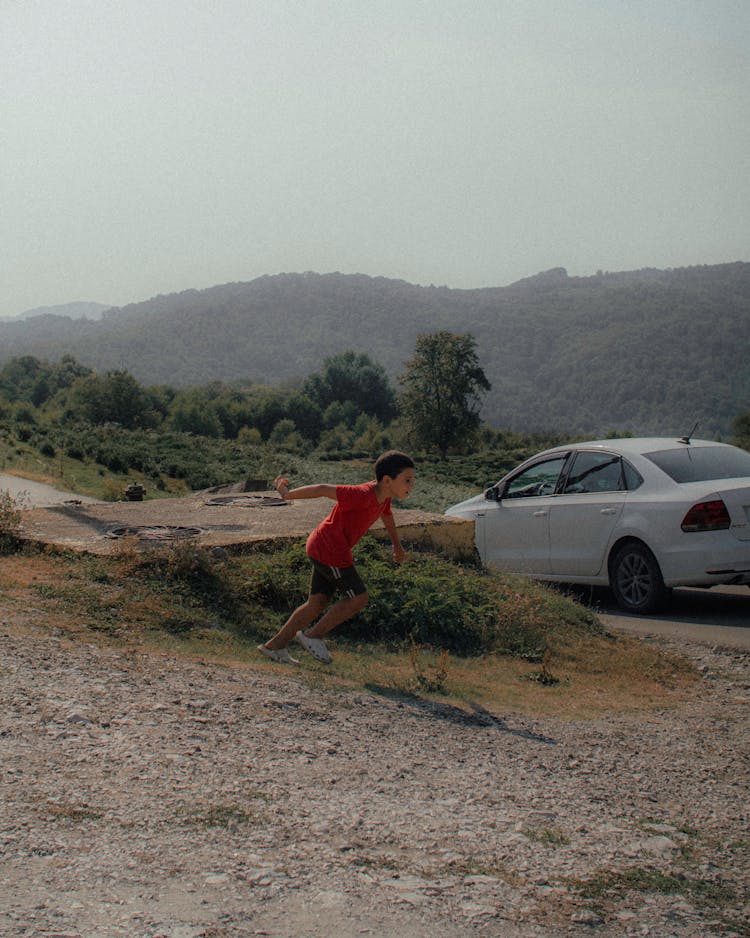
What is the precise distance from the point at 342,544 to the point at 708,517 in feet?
14.0

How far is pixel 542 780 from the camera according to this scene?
4.57m

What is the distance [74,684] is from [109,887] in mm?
2287

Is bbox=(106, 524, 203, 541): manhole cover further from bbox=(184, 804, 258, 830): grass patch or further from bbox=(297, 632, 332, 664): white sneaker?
bbox=(184, 804, 258, 830): grass patch

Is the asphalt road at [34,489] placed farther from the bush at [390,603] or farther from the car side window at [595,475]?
the bush at [390,603]

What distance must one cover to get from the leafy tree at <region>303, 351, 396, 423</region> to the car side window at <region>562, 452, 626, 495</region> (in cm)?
13063

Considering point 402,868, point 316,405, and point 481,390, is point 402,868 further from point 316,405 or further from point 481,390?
point 316,405

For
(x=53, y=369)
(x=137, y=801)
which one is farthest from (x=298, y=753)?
(x=53, y=369)

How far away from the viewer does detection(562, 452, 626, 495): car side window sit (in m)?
10.0

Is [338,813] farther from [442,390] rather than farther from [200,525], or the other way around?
[442,390]

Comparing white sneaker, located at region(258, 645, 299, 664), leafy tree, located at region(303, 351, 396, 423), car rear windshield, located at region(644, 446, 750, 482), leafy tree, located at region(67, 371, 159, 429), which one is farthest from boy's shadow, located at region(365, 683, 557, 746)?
leafy tree, located at region(303, 351, 396, 423)

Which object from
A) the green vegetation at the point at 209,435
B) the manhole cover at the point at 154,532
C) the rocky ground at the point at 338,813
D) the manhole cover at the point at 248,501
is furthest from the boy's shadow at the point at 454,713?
the green vegetation at the point at 209,435

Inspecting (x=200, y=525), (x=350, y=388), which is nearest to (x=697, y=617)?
(x=200, y=525)

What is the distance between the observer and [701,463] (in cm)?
980

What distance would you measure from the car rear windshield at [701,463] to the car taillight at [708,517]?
49 cm
